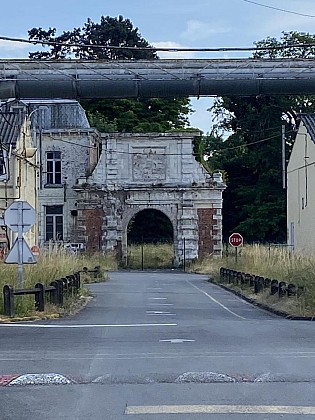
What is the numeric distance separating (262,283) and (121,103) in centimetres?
5478

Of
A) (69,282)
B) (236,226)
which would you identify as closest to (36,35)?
(236,226)

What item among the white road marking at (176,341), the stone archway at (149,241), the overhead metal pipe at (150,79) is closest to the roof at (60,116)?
the stone archway at (149,241)

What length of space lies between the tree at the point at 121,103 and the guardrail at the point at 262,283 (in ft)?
120

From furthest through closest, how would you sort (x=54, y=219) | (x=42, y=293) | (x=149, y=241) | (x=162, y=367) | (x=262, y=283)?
(x=149, y=241) < (x=54, y=219) < (x=262, y=283) < (x=42, y=293) < (x=162, y=367)

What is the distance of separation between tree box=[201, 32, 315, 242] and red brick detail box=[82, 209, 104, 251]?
1628cm

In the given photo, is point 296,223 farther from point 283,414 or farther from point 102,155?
point 283,414

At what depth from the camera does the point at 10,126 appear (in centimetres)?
5000

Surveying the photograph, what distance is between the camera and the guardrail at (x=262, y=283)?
26.2m

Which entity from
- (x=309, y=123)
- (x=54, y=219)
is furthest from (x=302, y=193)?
(x=54, y=219)

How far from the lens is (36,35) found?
298 ft

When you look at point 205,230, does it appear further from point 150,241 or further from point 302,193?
point 302,193

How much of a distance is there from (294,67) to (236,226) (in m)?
A: 58.7

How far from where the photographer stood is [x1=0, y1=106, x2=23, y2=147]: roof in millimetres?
48644

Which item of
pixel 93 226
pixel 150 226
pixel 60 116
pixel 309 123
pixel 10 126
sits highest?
pixel 60 116
